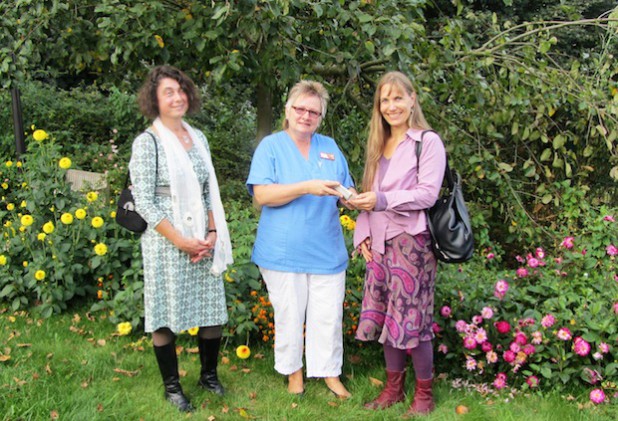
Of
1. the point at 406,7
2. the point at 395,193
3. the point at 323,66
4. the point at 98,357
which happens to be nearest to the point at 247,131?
the point at 323,66

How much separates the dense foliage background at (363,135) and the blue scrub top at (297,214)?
0.70 metres

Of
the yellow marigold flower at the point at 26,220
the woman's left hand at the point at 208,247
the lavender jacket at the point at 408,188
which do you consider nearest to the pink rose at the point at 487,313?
the lavender jacket at the point at 408,188

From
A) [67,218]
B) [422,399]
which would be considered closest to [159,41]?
[67,218]

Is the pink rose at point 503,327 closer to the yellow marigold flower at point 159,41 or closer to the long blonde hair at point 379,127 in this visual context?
the long blonde hair at point 379,127

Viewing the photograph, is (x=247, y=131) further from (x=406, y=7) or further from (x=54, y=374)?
(x=54, y=374)

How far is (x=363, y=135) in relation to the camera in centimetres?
436

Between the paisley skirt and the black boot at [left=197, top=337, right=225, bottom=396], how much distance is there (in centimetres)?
84

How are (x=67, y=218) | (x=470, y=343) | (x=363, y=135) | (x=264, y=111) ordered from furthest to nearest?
(x=264, y=111)
(x=363, y=135)
(x=67, y=218)
(x=470, y=343)

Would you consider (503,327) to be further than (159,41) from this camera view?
No

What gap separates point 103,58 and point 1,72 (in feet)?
3.30

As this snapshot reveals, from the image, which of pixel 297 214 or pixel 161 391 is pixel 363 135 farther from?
pixel 161 391

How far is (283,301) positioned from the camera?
294cm

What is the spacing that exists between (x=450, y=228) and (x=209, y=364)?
1390 mm

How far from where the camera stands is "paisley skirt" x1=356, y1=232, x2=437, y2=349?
273 centimetres
